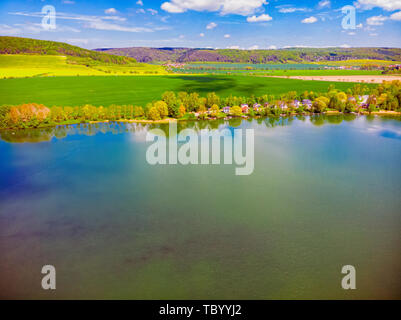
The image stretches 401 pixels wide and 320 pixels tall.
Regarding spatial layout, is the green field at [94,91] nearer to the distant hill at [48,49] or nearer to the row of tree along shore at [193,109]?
the row of tree along shore at [193,109]

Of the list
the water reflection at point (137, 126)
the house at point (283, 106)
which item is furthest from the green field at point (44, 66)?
the house at point (283, 106)

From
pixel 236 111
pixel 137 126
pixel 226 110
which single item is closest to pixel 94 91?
pixel 137 126

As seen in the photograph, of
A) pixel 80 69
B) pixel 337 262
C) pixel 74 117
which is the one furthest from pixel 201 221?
pixel 80 69

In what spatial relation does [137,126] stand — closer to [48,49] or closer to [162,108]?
[162,108]

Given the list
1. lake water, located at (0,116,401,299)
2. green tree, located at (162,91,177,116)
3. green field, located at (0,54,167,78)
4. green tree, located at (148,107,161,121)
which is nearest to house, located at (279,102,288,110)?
green tree, located at (162,91,177,116)

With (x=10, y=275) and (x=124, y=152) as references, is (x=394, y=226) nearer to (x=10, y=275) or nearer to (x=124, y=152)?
(x=10, y=275)

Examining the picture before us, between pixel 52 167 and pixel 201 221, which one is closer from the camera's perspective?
pixel 201 221

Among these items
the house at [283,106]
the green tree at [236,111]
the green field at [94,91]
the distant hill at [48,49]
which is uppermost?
the distant hill at [48,49]
